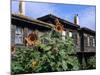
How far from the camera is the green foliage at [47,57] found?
2.74 meters

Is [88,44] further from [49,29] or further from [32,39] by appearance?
[32,39]

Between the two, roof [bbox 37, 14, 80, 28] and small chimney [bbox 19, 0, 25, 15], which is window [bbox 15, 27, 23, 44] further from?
roof [bbox 37, 14, 80, 28]

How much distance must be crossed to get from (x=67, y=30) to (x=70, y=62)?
1.36 feet

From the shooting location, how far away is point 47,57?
2.87 meters

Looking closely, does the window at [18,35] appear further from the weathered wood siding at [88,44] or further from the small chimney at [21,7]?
the weathered wood siding at [88,44]

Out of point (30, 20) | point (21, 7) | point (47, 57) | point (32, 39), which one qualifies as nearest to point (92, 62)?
point (47, 57)

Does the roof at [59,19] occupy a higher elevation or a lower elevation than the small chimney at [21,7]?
lower

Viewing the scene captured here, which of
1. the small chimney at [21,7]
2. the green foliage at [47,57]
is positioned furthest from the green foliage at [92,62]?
the small chimney at [21,7]

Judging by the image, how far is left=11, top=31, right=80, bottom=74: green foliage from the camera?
108 inches

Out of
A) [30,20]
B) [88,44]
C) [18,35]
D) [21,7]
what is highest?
[21,7]

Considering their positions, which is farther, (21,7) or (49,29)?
(49,29)

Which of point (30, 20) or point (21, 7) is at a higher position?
point (21, 7)

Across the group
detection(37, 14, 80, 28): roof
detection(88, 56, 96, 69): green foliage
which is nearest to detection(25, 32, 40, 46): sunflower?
detection(37, 14, 80, 28): roof

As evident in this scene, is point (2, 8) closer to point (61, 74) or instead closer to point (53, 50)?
point (53, 50)
